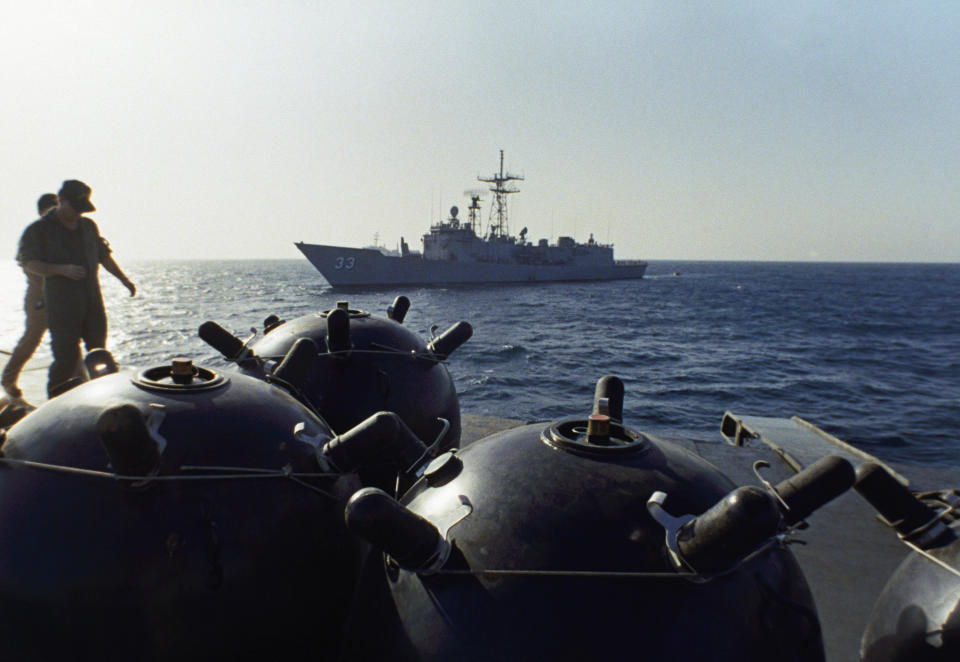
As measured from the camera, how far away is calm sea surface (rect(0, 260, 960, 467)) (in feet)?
60.1

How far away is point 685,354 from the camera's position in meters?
28.7

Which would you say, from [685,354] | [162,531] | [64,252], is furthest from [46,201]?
[685,354]

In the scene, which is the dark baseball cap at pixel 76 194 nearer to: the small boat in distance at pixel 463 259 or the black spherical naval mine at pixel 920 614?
the black spherical naval mine at pixel 920 614

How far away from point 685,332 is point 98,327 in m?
34.4

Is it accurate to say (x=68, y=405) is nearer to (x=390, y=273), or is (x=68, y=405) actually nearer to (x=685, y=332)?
(x=685, y=332)

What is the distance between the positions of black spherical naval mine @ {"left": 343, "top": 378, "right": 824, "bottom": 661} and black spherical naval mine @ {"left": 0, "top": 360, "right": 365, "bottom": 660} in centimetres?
39

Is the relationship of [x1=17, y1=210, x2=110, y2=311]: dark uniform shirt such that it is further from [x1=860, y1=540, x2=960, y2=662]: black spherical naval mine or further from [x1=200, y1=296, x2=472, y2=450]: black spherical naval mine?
[x1=860, y1=540, x2=960, y2=662]: black spherical naval mine

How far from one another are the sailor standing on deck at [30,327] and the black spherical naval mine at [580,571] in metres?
6.30

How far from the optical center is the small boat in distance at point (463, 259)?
5981cm

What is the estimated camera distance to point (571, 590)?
1816mm

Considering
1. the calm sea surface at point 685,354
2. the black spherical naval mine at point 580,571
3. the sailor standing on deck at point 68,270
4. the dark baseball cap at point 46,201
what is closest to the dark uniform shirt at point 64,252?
the sailor standing on deck at point 68,270

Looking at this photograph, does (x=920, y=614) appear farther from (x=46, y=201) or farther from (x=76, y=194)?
(x=46, y=201)

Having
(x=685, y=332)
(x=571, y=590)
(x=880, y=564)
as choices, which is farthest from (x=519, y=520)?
(x=685, y=332)

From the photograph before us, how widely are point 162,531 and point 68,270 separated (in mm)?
4056
